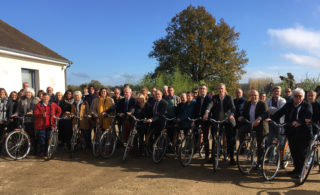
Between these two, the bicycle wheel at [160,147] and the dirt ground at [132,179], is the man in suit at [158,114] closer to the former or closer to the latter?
the bicycle wheel at [160,147]

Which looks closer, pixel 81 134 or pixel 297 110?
pixel 297 110

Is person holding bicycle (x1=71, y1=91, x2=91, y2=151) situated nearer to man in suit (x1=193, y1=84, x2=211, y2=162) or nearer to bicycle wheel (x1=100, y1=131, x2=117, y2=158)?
bicycle wheel (x1=100, y1=131, x2=117, y2=158)

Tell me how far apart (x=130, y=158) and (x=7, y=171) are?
283 centimetres

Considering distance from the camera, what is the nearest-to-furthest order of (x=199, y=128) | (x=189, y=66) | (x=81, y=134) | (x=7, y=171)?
(x=7, y=171)
(x=199, y=128)
(x=81, y=134)
(x=189, y=66)

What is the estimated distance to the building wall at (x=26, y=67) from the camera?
10.8 m

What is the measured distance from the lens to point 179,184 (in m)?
4.38

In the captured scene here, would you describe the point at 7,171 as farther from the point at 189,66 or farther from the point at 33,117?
the point at 189,66

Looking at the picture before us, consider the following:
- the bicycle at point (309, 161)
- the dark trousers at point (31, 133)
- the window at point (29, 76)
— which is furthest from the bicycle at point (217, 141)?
the window at point (29, 76)

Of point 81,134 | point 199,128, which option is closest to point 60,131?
point 81,134

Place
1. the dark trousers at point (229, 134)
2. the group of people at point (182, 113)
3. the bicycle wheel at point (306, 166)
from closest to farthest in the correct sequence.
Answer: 1. the bicycle wheel at point (306, 166)
2. the group of people at point (182, 113)
3. the dark trousers at point (229, 134)

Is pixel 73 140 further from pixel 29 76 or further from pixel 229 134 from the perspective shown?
pixel 29 76

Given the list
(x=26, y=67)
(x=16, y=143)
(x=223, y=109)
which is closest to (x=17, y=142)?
(x=16, y=143)

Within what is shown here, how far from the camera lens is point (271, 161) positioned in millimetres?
4613

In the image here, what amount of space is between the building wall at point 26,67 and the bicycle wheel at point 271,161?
37.2ft
